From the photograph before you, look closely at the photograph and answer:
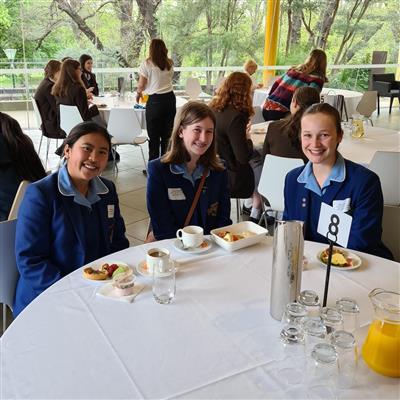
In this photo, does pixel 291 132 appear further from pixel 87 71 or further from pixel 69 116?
pixel 87 71

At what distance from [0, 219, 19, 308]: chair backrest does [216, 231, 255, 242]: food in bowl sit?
782mm

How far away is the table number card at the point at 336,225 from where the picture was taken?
4.18ft

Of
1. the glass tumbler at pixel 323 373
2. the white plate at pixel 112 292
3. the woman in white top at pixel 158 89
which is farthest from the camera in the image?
the woman in white top at pixel 158 89

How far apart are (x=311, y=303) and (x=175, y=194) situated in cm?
108

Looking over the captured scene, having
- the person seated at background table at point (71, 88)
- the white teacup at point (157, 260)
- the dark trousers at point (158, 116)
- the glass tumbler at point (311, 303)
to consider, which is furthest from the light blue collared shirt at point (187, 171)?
the person seated at background table at point (71, 88)

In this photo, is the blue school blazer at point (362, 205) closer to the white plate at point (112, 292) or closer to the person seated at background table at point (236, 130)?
the white plate at point (112, 292)

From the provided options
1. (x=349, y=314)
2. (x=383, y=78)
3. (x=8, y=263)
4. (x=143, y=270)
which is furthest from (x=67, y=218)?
(x=383, y=78)

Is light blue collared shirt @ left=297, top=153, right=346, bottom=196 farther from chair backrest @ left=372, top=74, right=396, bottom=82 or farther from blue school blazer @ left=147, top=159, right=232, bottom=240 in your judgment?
chair backrest @ left=372, top=74, right=396, bottom=82

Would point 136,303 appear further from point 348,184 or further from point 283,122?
point 283,122

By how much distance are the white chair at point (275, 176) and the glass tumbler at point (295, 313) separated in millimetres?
1613

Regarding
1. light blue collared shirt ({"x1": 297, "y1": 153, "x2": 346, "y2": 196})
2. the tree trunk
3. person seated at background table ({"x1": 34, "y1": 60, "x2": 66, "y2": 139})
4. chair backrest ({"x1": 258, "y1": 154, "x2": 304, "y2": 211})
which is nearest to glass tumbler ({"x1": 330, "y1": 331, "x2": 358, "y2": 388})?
light blue collared shirt ({"x1": 297, "y1": 153, "x2": 346, "y2": 196})

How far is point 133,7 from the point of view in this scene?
8453 mm

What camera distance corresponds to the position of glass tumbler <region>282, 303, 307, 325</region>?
110 centimetres

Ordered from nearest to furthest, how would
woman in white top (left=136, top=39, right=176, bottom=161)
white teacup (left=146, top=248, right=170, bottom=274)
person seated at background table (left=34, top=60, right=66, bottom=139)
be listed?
white teacup (left=146, top=248, right=170, bottom=274) < woman in white top (left=136, top=39, right=176, bottom=161) < person seated at background table (left=34, top=60, right=66, bottom=139)
